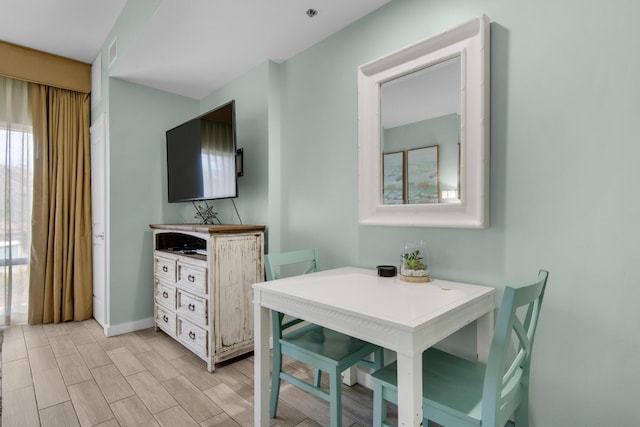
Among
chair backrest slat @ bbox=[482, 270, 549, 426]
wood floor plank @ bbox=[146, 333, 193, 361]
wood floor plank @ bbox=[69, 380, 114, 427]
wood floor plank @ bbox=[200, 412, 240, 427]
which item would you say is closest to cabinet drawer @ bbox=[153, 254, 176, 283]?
wood floor plank @ bbox=[146, 333, 193, 361]

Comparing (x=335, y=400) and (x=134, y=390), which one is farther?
(x=134, y=390)

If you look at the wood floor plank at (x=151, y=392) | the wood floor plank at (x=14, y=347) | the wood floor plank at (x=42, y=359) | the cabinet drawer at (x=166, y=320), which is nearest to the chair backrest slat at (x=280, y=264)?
the wood floor plank at (x=151, y=392)

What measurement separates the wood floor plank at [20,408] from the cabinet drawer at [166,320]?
0.88m

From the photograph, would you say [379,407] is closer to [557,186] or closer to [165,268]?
[557,186]

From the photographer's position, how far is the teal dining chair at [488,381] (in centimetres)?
92

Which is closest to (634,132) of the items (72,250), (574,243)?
(574,243)

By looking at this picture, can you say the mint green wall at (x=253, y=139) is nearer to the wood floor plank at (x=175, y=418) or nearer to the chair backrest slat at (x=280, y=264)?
the chair backrest slat at (x=280, y=264)

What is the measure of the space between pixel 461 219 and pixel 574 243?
16.8 inches

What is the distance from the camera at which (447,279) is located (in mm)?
1673

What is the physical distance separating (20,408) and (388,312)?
213cm

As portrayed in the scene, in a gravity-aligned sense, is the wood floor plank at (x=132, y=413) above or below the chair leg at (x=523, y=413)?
below

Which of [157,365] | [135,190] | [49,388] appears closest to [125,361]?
[157,365]

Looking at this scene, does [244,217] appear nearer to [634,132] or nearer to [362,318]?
[362,318]

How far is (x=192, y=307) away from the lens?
2439mm
